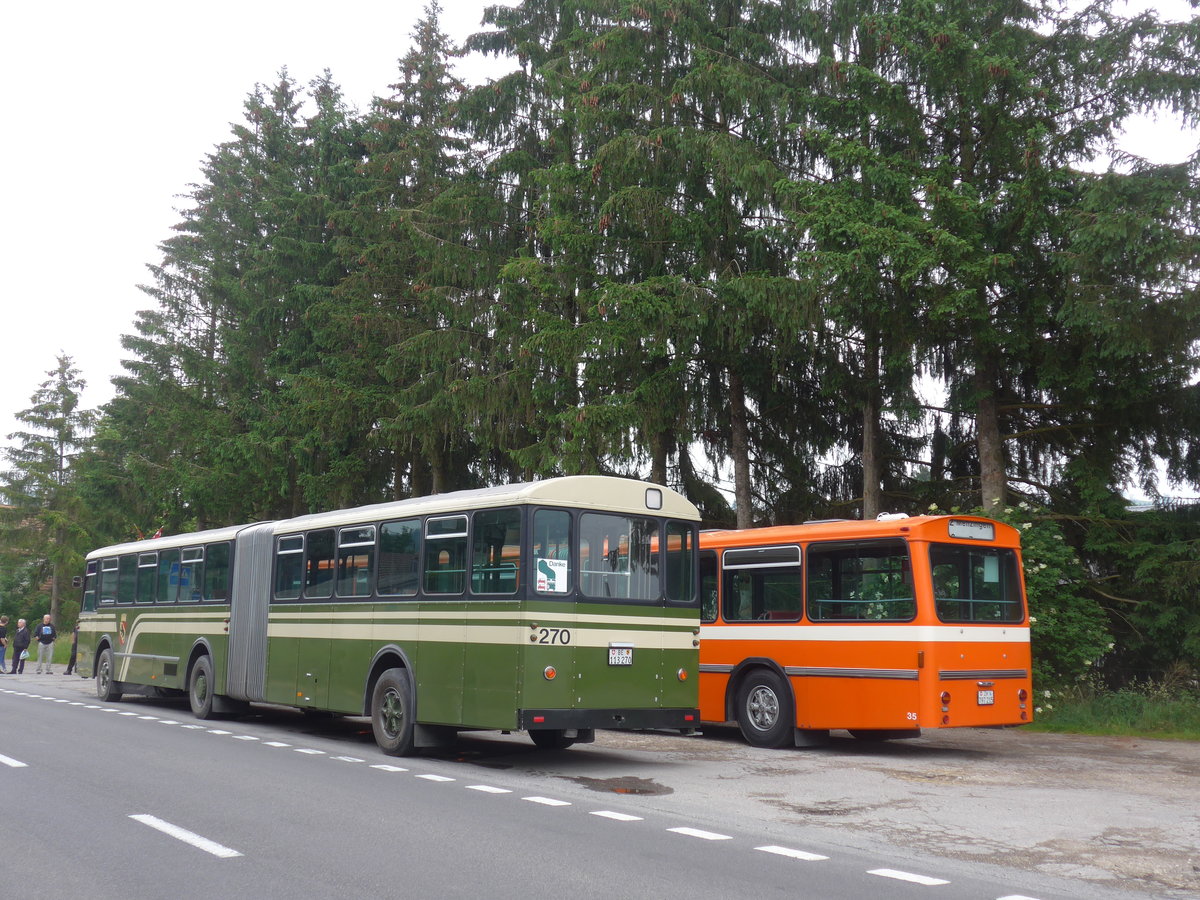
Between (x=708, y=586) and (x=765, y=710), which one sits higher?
(x=708, y=586)

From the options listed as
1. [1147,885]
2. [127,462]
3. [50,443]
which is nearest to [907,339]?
[1147,885]

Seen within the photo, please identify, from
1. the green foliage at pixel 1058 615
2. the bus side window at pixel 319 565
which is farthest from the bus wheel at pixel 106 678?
the green foliage at pixel 1058 615

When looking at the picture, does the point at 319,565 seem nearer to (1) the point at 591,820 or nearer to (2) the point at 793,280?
(1) the point at 591,820

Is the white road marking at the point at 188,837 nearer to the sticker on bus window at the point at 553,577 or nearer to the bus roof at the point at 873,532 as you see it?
the sticker on bus window at the point at 553,577

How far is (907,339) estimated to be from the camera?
20.8 metres

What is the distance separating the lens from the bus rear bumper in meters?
12.4

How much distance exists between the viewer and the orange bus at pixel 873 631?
14.4 m

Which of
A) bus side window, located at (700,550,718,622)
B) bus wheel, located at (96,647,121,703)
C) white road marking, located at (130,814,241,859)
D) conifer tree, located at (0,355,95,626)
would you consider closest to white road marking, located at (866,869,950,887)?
white road marking, located at (130,814,241,859)

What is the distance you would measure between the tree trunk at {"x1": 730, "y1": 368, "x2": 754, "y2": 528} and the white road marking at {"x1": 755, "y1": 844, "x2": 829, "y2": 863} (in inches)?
635

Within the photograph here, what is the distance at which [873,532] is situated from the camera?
14930mm

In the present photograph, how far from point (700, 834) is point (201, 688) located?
13022mm

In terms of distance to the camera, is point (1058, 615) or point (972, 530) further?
point (1058, 615)

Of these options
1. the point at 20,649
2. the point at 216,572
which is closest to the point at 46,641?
the point at 20,649

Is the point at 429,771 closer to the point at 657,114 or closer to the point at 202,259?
the point at 657,114
